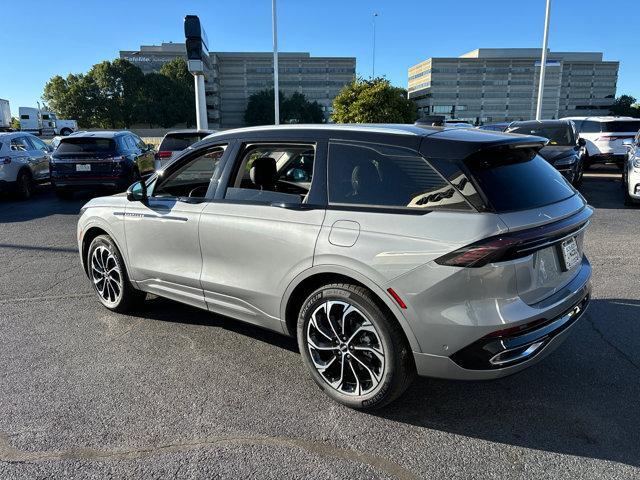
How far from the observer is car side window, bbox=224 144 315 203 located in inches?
135

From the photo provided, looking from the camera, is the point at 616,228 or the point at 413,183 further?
the point at 616,228

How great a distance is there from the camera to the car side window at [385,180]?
2654mm

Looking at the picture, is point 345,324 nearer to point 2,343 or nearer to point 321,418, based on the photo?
point 321,418

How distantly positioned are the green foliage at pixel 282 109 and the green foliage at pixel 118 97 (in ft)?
48.8

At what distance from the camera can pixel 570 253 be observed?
2.87 meters

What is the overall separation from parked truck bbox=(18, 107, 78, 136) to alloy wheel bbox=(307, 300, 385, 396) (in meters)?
60.6

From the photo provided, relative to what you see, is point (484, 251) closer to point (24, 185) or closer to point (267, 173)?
point (267, 173)

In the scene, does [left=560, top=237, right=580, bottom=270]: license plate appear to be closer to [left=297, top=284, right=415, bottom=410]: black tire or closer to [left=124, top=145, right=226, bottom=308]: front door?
[left=297, top=284, right=415, bottom=410]: black tire

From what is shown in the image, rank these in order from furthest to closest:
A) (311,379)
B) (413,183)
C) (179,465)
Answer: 1. (311,379)
2. (413,183)
3. (179,465)

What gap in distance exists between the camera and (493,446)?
2629mm

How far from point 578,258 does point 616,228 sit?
19.9 ft

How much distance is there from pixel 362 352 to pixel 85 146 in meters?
11.0

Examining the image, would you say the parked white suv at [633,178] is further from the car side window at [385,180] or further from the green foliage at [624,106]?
the green foliage at [624,106]

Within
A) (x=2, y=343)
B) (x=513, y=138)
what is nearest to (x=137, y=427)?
(x=2, y=343)
